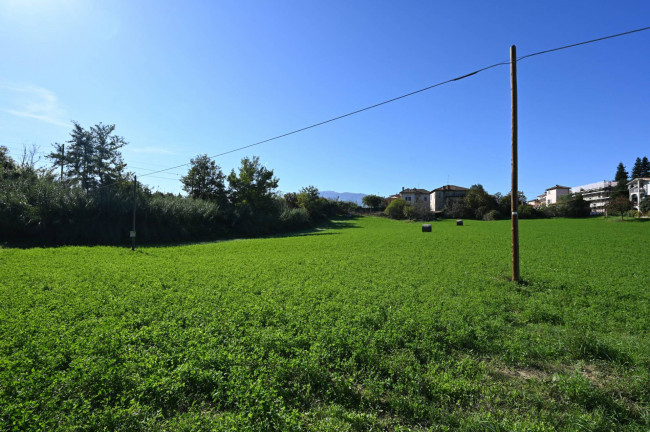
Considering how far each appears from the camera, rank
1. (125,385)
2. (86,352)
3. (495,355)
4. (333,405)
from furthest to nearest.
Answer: (495,355) < (86,352) < (125,385) < (333,405)

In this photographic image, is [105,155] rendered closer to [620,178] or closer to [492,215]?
[492,215]

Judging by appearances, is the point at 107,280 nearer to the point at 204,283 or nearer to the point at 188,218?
the point at 204,283

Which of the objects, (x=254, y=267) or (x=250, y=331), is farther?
(x=254, y=267)

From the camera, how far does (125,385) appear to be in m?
4.55

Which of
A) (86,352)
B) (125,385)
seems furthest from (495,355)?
(86,352)

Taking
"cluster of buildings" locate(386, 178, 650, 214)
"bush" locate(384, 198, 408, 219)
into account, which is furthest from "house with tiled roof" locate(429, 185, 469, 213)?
"bush" locate(384, 198, 408, 219)

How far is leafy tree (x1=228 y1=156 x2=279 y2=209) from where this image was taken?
51.9 metres

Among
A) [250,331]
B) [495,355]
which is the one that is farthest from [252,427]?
[495,355]

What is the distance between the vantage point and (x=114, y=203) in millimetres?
32375

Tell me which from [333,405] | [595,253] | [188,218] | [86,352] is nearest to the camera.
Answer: [333,405]

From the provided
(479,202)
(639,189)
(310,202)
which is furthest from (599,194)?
(310,202)

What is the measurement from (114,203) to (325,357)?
1361 inches

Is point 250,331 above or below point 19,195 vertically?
below

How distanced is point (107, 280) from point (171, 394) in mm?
10075
